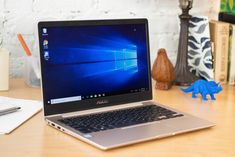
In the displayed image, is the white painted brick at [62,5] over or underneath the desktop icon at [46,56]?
over

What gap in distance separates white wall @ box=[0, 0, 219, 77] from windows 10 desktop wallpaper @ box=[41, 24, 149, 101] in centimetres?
21

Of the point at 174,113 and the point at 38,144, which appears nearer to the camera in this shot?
the point at 38,144

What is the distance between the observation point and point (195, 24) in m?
1.46

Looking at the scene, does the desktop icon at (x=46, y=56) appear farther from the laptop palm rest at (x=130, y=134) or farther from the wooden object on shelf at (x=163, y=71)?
the wooden object on shelf at (x=163, y=71)

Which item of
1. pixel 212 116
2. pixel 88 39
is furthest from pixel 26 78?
pixel 212 116

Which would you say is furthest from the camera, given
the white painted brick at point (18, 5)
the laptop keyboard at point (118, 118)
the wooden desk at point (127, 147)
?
the white painted brick at point (18, 5)

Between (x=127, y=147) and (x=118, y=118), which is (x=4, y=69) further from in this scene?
(x=127, y=147)

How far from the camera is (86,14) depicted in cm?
148

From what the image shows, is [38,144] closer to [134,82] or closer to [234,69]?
[134,82]

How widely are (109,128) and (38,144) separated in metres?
0.16

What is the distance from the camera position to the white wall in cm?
139

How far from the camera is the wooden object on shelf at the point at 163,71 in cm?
134

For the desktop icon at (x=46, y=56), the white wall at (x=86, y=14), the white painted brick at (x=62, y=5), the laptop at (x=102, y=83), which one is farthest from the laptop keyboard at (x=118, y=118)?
the white painted brick at (x=62, y=5)

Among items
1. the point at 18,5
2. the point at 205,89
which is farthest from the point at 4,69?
the point at 205,89
